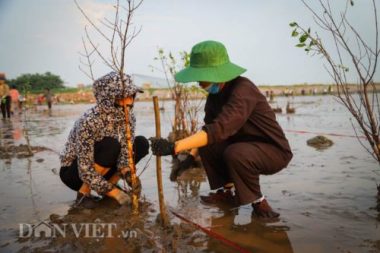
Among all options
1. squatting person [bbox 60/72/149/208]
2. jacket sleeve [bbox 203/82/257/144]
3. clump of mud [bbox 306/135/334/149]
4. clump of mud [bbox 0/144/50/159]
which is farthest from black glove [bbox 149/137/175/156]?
clump of mud [bbox 306/135/334/149]

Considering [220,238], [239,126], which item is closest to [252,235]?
[220,238]

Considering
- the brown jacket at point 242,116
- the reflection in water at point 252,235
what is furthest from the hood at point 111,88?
the reflection in water at point 252,235

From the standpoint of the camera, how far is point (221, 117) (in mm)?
2588

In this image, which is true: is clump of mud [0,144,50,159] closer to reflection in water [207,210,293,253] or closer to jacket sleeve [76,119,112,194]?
jacket sleeve [76,119,112,194]

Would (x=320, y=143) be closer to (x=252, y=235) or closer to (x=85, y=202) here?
(x=252, y=235)

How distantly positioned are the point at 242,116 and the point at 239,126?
8 cm

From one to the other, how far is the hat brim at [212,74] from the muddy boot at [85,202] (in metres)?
1.43

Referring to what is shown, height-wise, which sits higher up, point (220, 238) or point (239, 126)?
point (239, 126)

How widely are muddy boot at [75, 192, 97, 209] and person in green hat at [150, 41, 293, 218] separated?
1292mm

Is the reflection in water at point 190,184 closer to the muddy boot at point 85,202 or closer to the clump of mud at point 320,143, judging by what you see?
the muddy boot at point 85,202

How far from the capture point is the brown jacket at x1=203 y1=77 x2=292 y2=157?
2559 millimetres

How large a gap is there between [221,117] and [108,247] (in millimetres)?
1193

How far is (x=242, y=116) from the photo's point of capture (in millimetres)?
2633

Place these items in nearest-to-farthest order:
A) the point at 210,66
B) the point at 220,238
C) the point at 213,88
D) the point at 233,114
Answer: the point at 220,238 → the point at 233,114 → the point at 210,66 → the point at 213,88
